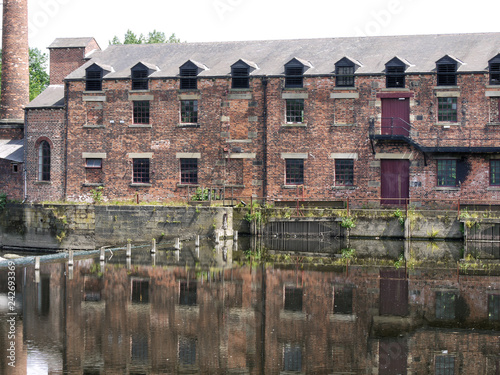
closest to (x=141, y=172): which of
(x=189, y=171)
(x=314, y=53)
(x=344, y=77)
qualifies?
(x=189, y=171)

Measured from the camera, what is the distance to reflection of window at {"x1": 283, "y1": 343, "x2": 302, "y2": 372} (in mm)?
12672

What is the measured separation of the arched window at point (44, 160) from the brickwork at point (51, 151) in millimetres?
174

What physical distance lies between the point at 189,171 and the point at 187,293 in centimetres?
1509

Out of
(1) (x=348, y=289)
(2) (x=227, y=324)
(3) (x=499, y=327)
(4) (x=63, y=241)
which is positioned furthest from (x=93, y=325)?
(4) (x=63, y=241)

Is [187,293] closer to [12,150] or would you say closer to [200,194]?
[200,194]

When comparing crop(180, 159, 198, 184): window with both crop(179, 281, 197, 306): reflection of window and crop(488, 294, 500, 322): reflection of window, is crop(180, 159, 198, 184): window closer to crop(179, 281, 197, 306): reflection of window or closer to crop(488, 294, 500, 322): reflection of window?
crop(179, 281, 197, 306): reflection of window

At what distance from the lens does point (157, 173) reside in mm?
33750

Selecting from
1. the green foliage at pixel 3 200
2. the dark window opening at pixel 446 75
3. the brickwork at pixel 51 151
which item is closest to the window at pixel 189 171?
the brickwork at pixel 51 151

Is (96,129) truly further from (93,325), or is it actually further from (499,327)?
(499,327)

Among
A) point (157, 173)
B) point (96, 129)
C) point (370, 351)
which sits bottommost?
point (370, 351)

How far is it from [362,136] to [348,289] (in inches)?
537

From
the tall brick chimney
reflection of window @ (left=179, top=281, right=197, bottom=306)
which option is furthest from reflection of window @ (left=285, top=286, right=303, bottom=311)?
the tall brick chimney

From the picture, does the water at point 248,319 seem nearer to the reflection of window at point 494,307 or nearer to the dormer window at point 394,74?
the reflection of window at point 494,307

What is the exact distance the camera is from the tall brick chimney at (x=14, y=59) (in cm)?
3634
